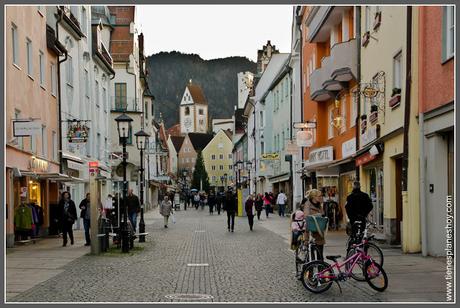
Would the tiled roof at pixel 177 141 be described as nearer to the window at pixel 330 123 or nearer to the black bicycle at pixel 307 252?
the window at pixel 330 123

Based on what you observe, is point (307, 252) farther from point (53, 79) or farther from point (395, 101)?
point (53, 79)

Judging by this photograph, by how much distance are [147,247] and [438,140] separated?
386 inches

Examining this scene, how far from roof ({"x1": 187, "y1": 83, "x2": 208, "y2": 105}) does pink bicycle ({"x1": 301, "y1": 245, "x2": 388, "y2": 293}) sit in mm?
171186

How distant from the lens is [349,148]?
91.8ft

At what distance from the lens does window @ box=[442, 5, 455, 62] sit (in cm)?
1534

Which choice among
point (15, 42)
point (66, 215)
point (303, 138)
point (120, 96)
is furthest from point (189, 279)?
point (120, 96)

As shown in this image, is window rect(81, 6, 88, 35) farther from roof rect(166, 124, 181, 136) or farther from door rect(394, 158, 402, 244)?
roof rect(166, 124, 181, 136)

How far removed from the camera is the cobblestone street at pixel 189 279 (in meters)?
11.4

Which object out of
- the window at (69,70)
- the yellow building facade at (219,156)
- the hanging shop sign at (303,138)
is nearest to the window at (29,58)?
the window at (69,70)

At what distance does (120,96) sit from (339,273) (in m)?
49.5

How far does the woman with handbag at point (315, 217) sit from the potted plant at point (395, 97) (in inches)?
274

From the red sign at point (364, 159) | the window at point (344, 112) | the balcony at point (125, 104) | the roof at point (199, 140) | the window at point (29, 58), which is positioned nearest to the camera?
the red sign at point (364, 159)

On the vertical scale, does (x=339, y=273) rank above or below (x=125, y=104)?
below

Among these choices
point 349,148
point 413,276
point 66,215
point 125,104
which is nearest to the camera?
point 413,276
